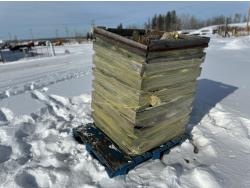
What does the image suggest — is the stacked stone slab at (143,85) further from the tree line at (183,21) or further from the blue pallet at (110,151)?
the tree line at (183,21)

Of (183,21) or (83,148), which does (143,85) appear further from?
(183,21)

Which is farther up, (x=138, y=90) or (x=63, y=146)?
(x=138, y=90)

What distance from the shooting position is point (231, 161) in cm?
297

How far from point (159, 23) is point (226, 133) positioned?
5286cm

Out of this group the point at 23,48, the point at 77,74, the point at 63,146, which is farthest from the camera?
the point at 23,48

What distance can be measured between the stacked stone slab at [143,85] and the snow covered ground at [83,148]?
0.41 meters

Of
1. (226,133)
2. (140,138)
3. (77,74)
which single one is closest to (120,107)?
(140,138)

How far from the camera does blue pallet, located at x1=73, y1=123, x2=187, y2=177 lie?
2.70 m

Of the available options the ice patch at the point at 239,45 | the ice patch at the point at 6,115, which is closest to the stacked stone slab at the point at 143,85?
the ice patch at the point at 6,115

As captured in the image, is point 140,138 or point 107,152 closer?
point 140,138

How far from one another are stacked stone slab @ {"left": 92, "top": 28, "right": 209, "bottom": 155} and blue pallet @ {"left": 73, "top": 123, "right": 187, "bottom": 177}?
8cm

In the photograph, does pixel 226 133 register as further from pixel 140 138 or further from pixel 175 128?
pixel 140 138

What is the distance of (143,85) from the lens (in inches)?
91.8

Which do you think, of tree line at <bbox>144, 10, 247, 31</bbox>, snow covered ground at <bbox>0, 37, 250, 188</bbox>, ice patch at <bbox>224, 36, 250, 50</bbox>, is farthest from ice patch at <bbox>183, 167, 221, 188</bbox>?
tree line at <bbox>144, 10, 247, 31</bbox>
